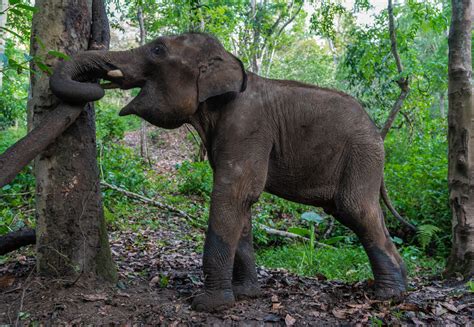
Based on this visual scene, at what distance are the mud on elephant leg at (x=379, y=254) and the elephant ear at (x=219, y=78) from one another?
188cm

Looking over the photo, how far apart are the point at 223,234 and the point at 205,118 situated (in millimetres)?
1203

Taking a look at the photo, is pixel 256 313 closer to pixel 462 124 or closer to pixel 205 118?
pixel 205 118

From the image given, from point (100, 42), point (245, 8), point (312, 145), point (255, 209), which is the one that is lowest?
point (255, 209)

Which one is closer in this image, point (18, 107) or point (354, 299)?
point (354, 299)

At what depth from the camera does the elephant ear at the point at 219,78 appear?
442 centimetres

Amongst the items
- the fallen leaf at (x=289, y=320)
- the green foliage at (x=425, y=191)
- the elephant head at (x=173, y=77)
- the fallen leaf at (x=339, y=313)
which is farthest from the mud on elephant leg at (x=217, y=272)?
the green foliage at (x=425, y=191)

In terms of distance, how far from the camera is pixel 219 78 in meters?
4.44

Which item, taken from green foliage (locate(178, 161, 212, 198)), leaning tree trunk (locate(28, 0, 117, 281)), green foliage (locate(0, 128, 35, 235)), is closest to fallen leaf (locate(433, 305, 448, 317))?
leaning tree trunk (locate(28, 0, 117, 281))

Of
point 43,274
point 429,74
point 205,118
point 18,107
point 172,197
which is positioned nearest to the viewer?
point 43,274

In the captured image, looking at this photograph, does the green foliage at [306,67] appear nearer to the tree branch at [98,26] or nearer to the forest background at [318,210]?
the forest background at [318,210]

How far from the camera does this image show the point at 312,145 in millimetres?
4828

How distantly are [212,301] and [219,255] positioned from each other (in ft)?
1.40

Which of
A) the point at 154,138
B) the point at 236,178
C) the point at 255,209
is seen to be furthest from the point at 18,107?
the point at 236,178

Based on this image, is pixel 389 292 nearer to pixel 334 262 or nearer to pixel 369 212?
pixel 369 212
